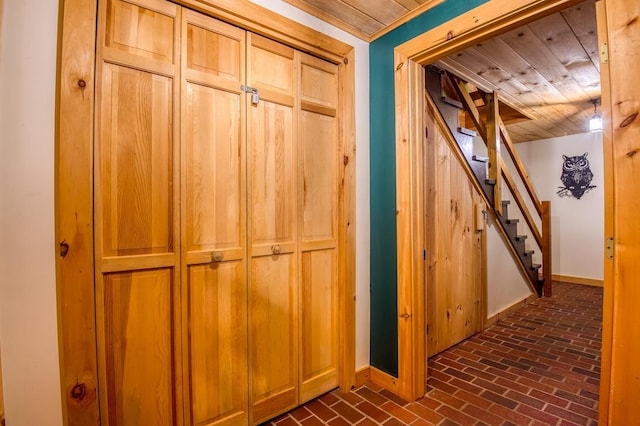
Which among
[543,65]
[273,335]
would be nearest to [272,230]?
[273,335]

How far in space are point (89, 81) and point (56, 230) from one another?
0.61 m

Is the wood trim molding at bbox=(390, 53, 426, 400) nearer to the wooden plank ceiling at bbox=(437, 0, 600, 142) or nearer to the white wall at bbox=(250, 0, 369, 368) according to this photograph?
the white wall at bbox=(250, 0, 369, 368)

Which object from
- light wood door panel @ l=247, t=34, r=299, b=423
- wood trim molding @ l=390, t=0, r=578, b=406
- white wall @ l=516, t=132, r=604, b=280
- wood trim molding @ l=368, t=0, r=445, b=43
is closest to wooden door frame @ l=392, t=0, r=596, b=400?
wood trim molding @ l=390, t=0, r=578, b=406

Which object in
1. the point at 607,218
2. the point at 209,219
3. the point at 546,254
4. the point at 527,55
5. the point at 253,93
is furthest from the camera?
the point at 546,254

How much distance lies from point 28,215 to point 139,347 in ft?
2.28

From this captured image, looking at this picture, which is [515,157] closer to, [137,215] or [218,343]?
[218,343]

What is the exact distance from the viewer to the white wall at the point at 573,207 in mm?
4789

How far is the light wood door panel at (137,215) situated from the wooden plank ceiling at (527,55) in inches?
37.3

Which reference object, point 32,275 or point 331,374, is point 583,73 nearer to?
point 331,374

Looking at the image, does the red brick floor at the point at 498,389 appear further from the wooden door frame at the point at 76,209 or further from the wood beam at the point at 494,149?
the wood beam at the point at 494,149

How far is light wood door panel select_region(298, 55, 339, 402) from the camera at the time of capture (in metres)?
1.84

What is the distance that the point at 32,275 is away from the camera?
43.1 inches

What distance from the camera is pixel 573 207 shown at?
5043 millimetres

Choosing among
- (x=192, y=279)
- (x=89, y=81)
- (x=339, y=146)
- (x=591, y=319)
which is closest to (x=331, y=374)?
(x=192, y=279)
